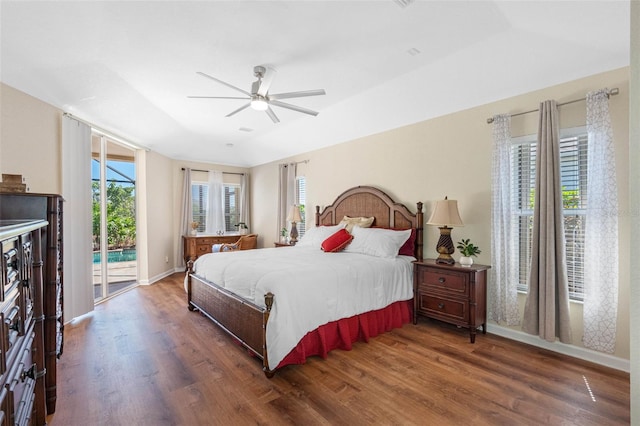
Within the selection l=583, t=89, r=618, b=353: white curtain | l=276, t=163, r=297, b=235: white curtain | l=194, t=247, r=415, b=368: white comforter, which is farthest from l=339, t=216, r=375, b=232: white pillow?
l=583, t=89, r=618, b=353: white curtain

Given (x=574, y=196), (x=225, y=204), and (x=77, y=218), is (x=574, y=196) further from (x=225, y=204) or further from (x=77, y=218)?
(x=225, y=204)

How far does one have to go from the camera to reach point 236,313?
9.55 feet

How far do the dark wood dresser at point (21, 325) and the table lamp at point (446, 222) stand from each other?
3.28 metres

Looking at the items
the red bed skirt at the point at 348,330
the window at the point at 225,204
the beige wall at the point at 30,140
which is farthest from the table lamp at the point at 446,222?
the window at the point at 225,204

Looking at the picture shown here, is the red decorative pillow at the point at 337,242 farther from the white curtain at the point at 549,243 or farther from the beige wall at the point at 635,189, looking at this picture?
the beige wall at the point at 635,189

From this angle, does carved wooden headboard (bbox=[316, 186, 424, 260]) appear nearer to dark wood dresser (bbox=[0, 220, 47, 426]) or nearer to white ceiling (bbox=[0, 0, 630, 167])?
white ceiling (bbox=[0, 0, 630, 167])

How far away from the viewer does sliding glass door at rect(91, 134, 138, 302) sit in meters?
4.50

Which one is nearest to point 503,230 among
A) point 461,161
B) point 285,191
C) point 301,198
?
point 461,161

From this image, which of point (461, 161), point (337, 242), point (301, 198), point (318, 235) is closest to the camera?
point (461, 161)

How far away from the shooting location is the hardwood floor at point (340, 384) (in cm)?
199

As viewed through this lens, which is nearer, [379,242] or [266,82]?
[266,82]

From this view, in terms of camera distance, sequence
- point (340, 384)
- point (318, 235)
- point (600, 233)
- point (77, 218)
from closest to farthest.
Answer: point (340, 384) → point (600, 233) → point (77, 218) → point (318, 235)

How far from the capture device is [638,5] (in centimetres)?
85

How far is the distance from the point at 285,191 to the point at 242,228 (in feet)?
6.29
